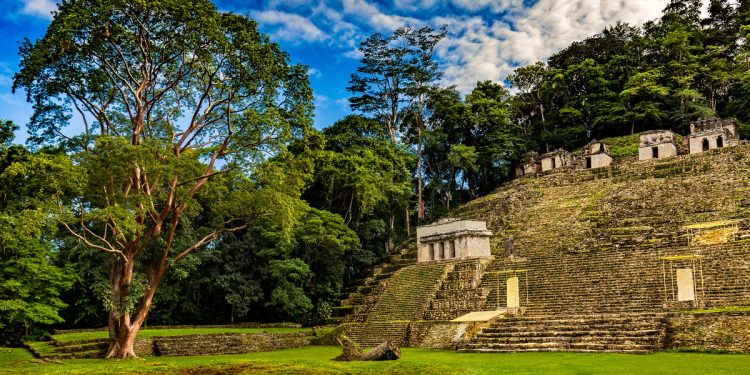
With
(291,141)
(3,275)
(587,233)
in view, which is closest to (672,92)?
(587,233)

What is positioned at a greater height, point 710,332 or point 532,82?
point 532,82

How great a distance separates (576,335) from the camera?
15.8 m

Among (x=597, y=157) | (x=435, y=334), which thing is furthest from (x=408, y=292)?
(x=597, y=157)

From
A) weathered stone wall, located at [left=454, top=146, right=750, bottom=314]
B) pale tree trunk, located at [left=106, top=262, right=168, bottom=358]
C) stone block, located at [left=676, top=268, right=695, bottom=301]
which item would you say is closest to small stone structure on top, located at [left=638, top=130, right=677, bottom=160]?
weathered stone wall, located at [left=454, top=146, right=750, bottom=314]

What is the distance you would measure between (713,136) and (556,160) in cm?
879

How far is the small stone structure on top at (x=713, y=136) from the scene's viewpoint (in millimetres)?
35219

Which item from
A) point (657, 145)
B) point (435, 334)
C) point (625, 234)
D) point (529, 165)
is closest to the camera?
point (435, 334)

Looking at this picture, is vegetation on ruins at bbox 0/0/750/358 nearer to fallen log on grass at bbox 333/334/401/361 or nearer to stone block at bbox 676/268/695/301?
fallen log on grass at bbox 333/334/401/361

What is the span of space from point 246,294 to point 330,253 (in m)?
4.11

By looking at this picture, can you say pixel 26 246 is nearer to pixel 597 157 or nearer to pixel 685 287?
pixel 685 287

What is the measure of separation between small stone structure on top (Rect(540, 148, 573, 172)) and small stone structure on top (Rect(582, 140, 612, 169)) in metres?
1.45

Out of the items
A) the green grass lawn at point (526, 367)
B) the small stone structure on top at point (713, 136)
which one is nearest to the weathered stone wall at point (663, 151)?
the small stone structure on top at point (713, 136)

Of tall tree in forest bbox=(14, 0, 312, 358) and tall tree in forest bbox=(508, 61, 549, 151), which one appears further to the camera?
tall tree in forest bbox=(508, 61, 549, 151)

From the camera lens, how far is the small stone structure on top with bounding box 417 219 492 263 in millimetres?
25984
